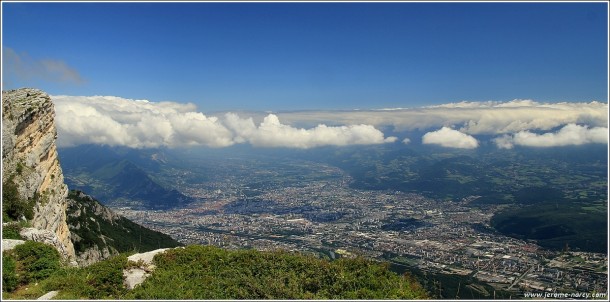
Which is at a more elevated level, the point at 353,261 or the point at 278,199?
the point at 353,261

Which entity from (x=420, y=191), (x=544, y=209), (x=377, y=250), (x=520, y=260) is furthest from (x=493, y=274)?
(x=420, y=191)

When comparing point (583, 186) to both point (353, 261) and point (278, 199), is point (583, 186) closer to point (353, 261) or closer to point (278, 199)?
point (278, 199)

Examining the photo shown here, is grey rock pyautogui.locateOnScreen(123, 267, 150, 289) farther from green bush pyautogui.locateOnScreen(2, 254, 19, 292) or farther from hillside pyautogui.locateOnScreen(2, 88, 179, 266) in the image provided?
hillside pyautogui.locateOnScreen(2, 88, 179, 266)

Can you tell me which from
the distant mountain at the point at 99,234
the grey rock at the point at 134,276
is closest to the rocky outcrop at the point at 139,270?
the grey rock at the point at 134,276

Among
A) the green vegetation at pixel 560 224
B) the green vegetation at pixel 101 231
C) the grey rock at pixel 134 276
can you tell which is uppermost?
the grey rock at pixel 134 276

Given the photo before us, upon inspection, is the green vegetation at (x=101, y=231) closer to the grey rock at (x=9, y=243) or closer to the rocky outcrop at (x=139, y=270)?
the grey rock at (x=9, y=243)

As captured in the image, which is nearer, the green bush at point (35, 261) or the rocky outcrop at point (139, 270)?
the rocky outcrop at point (139, 270)
